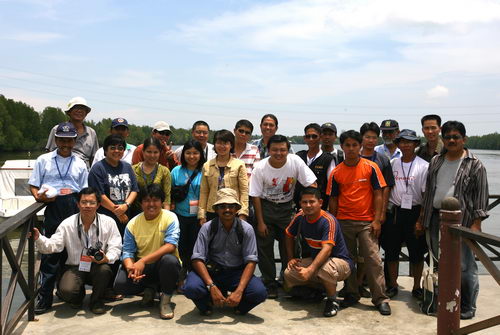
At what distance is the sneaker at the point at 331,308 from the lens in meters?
4.40

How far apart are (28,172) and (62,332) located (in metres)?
19.1

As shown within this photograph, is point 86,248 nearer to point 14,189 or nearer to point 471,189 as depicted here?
point 471,189

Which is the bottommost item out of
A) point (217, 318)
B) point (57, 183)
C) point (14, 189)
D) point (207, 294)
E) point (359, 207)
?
point (14, 189)

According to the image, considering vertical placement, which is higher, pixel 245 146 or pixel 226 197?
pixel 245 146

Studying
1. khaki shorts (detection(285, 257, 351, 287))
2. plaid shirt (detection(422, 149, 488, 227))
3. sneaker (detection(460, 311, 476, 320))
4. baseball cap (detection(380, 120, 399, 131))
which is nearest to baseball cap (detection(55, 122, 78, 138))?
khaki shorts (detection(285, 257, 351, 287))

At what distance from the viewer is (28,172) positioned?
2073cm

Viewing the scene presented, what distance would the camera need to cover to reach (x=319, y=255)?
4465 millimetres

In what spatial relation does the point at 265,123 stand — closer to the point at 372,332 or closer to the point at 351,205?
the point at 351,205

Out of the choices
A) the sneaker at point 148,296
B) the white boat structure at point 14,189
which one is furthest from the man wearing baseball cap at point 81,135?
the white boat structure at point 14,189

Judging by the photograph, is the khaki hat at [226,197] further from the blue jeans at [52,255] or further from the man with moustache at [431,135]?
the man with moustache at [431,135]

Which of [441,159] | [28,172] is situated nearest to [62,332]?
[441,159]

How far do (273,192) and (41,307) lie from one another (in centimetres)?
272

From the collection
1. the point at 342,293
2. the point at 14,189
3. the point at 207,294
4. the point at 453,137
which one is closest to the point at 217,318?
the point at 207,294

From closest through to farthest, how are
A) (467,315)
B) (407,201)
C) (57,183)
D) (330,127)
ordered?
1. (467,315)
2. (57,183)
3. (407,201)
4. (330,127)
